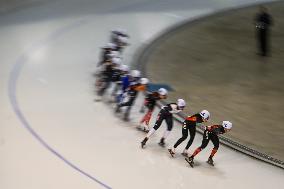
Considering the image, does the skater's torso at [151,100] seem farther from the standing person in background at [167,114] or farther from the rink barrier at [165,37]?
the rink barrier at [165,37]

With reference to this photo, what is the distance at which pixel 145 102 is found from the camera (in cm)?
835

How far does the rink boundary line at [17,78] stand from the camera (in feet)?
24.6

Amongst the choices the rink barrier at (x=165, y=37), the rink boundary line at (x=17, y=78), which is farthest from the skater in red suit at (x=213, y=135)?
the rink boundary line at (x=17, y=78)

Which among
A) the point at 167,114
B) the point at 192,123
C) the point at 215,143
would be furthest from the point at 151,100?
the point at 215,143

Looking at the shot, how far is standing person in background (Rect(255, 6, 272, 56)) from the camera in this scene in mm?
12336

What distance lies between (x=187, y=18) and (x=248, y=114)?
21.5 ft

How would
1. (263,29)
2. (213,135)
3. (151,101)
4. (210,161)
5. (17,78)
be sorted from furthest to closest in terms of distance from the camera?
(263,29)
(17,78)
(151,101)
(210,161)
(213,135)

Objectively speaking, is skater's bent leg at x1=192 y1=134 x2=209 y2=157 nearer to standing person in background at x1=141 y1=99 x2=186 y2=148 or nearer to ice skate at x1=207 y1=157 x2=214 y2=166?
ice skate at x1=207 y1=157 x2=214 y2=166

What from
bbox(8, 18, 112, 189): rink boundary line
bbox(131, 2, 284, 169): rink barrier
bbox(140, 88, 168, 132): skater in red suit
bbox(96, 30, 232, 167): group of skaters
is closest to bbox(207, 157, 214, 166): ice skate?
bbox(96, 30, 232, 167): group of skaters

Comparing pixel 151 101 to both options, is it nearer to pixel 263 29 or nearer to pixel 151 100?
pixel 151 100

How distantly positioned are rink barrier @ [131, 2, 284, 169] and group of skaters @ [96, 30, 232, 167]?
52 cm

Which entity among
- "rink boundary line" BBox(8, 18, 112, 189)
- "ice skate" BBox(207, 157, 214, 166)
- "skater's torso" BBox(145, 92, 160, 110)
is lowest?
"ice skate" BBox(207, 157, 214, 166)

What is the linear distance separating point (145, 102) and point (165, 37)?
5.78 meters

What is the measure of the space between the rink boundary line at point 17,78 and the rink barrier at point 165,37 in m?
2.37
